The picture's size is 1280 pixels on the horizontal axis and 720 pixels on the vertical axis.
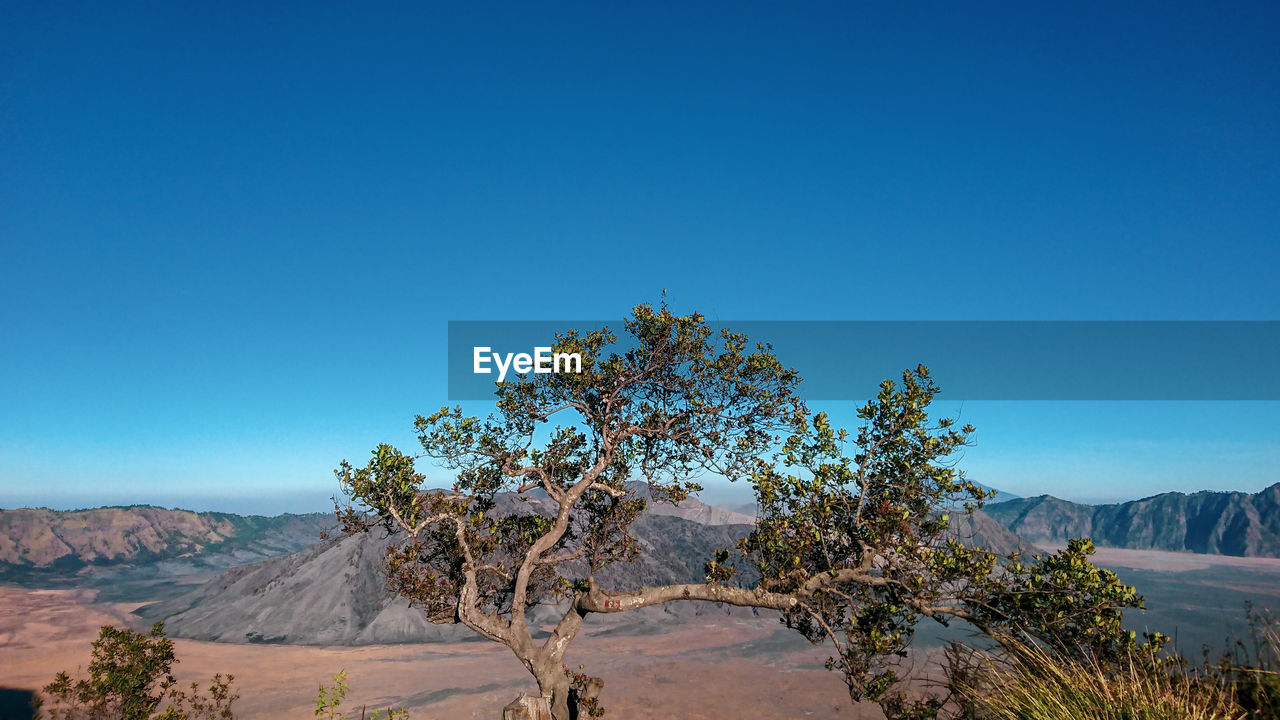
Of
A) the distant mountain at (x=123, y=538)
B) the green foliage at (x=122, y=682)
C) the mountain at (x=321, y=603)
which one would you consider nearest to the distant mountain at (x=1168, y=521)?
the mountain at (x=321, y=603)

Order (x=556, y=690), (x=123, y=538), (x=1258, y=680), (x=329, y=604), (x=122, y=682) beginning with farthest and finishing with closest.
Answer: (x=123, y=538), (x=329, y=604), (x=122, y=682), (x=556, y=690), (x=1258, y=680)

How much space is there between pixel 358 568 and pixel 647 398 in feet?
203

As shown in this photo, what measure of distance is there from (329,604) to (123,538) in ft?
283

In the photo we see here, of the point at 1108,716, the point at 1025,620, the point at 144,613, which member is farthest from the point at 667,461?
the point at 144,613

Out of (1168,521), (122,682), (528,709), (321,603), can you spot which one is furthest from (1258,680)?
(1168,521)

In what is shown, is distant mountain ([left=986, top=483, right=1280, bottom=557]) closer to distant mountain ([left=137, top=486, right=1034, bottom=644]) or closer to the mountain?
distant mountain ([left=137, top=486, right=1034, bottom=644])

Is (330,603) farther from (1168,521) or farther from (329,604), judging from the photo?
(1168,521)

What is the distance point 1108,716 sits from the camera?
6.32 m

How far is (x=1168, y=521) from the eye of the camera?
13825cm

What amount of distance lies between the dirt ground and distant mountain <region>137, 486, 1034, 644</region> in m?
3.01

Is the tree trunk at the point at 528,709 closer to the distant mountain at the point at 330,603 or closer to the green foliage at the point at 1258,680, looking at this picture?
the green foliage at the point at 1258,680

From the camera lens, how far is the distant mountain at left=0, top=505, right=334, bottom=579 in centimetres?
9931

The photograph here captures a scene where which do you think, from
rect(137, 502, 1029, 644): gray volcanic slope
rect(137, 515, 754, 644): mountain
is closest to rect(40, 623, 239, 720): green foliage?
rect(137, 502, 1029, 644): gray volcanic slope

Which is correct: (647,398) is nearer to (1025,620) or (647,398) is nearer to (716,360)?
(716,360)
